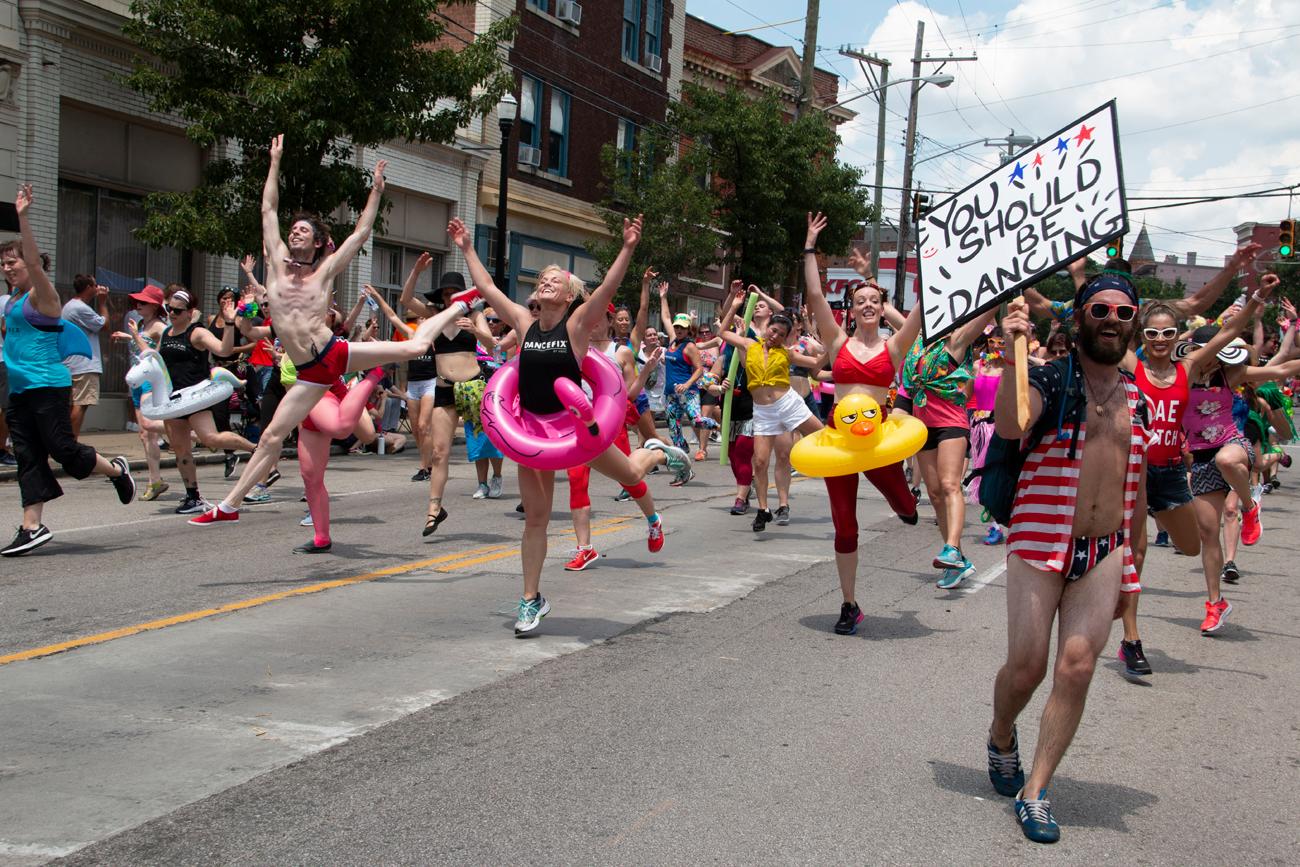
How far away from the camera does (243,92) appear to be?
18.1 m

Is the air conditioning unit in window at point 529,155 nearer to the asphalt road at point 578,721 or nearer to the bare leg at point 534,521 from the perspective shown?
the asphalt road at point 578,721

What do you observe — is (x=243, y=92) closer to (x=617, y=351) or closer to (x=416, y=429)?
(x=416, y=429)

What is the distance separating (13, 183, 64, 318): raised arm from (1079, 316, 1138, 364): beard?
20.8 ft

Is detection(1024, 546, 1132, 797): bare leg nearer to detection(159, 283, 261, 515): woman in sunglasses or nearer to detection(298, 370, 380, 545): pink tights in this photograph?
detection(298, 370, 380, 545): pink tights

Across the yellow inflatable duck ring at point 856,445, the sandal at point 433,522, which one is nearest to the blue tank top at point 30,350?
the sandal at point 433,522

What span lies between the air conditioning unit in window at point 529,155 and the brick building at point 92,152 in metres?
11.1

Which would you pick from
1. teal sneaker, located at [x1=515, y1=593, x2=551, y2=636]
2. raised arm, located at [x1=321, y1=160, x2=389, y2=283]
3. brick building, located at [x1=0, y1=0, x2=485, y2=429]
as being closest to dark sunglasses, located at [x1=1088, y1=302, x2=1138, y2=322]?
teal sneaker, located at [x1=515, y1=593, x2=551, y2=636]

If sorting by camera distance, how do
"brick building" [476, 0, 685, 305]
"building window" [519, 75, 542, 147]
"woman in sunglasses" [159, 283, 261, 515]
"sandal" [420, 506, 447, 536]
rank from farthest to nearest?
"building window" [519, 75, 542, 147]
"brick building" [476, 0, 685, 305]
"woman in sunglasses" [159, 283, 261, 515]
"sandal" [420, 506, 447, 536]

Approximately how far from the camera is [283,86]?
56.1ft

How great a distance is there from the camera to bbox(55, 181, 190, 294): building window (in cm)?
1878

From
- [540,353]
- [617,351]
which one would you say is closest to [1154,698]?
[540,353]

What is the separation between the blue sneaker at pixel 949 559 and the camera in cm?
887

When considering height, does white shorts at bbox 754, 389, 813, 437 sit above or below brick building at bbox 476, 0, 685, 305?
below

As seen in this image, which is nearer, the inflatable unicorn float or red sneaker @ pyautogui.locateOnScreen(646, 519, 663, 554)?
red sneaker @ pyautogui.locateOnScreen(646, 519, 663, 554)
